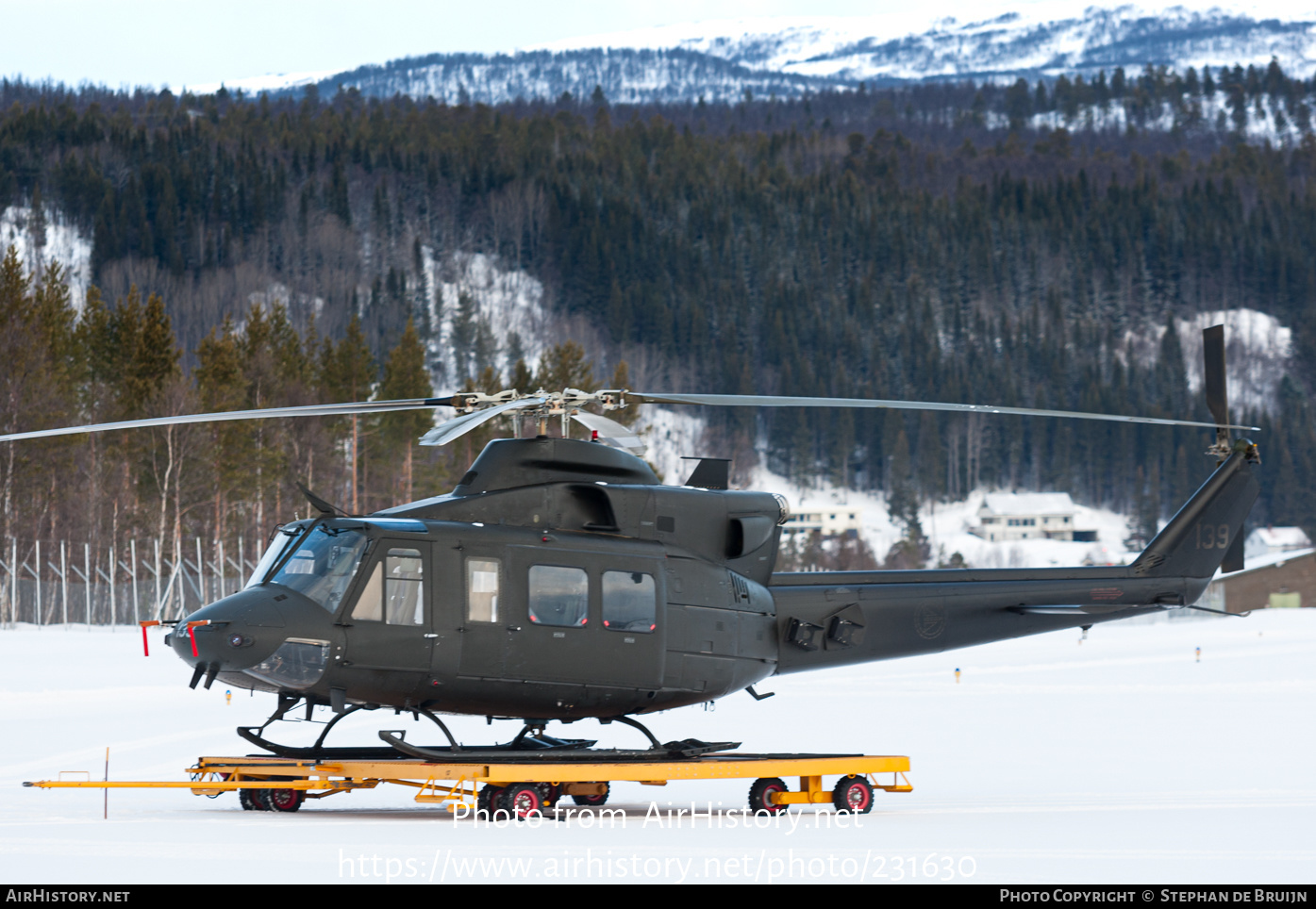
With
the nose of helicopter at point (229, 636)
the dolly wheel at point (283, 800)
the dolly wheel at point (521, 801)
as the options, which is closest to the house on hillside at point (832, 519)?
the dolly wheel at point (283, 800)

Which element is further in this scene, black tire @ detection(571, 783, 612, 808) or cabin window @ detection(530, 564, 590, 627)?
black tire @ detection(571, 783, 612, 808)

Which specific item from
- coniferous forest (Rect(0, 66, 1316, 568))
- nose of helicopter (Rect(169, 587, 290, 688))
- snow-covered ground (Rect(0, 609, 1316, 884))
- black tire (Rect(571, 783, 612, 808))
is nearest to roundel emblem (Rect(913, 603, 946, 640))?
snow-covered ground (Rect(0, 609, 1316, 884))

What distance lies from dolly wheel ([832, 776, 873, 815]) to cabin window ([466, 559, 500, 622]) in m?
3.13

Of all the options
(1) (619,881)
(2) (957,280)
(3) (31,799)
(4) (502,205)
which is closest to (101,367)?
(3) (31,799)

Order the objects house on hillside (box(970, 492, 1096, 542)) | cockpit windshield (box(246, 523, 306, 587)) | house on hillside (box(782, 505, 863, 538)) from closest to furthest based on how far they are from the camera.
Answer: cockpit windshield (box(246, 523, 306, 587)) < house on hillside (box(782, 505, 863, 538)) < house on hillside (box(970, 492, 1096, 542))

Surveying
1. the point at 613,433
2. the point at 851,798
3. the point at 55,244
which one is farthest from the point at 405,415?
the point at 55,244

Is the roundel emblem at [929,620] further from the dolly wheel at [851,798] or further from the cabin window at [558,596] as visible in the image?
the cabin window at [558,596]

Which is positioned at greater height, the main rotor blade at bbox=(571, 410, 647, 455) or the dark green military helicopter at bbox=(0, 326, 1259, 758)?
the main rotor blade at bbox=(571, 410, 647, 455)

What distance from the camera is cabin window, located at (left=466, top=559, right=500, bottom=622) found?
11281 mm

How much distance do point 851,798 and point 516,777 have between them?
9.34 ft

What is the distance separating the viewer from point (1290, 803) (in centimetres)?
1227

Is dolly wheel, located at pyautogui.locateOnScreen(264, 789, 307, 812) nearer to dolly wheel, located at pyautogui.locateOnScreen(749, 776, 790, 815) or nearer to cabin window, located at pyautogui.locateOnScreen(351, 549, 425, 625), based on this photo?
cabin window, located at pyautogui.locateOnScreen(351, 549, 425, 625)

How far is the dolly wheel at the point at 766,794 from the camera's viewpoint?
1174 centimetres

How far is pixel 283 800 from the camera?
11.5 metres
